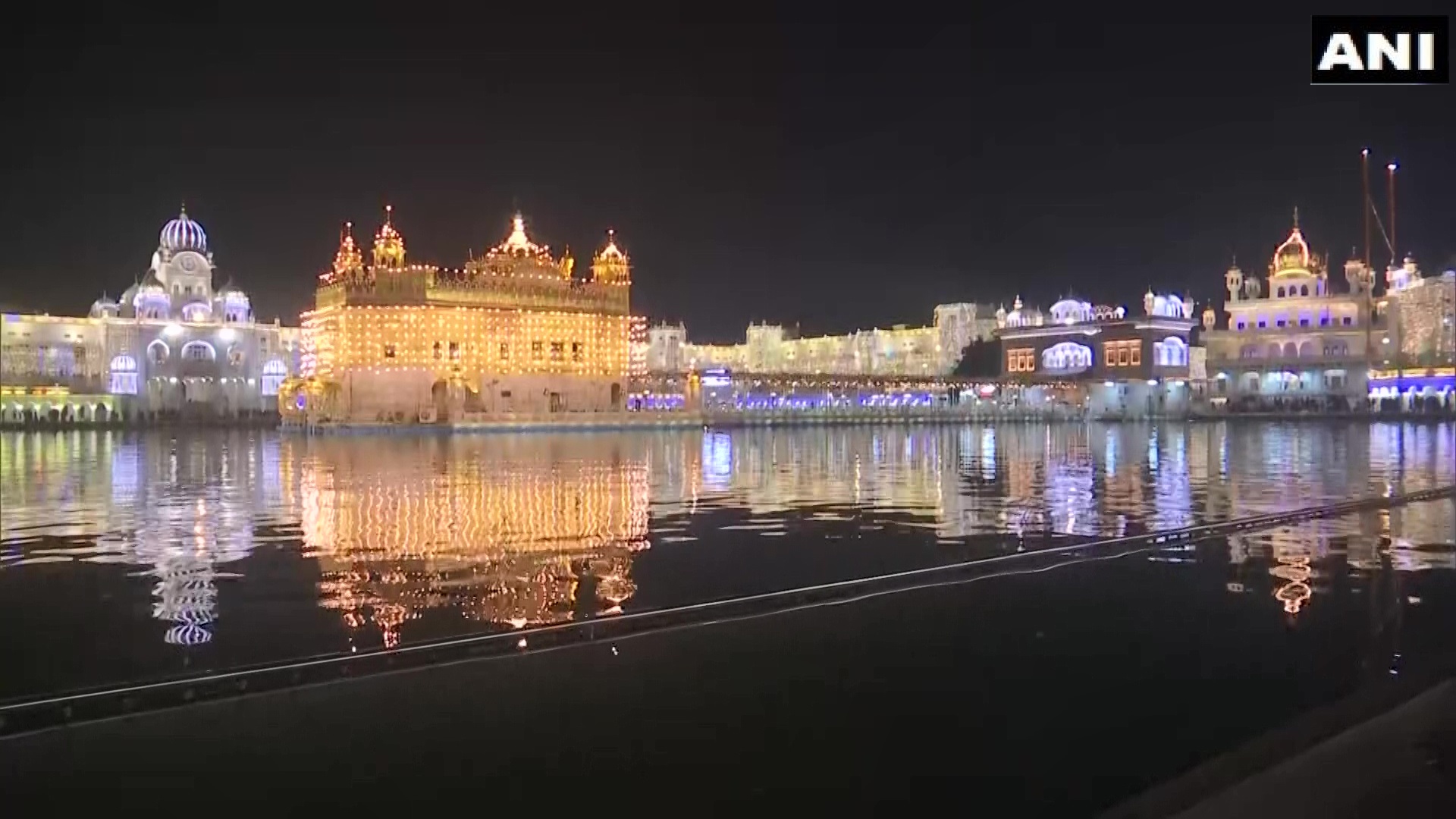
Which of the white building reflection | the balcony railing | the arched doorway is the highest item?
the balcony railing

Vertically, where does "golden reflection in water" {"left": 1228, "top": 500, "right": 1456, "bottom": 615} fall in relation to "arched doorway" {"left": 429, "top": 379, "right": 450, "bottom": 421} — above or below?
below

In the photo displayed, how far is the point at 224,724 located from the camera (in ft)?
20.0

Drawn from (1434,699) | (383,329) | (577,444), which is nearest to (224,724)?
(1434,699)

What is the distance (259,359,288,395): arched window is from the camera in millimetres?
96000

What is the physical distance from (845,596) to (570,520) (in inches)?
253

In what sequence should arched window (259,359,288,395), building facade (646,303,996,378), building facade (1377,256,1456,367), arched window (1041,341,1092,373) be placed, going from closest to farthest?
building facade (1377,256,1456,367) → arched window (259,359,288,395) → arched window (1041,341,1092,373) → building facade (646,303,996,378)

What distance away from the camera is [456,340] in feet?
233

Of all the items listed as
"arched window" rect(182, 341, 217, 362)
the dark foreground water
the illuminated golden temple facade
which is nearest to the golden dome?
the illuminated golden temple facade

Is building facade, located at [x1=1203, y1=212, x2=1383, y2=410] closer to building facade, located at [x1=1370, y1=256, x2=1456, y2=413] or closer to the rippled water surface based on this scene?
building facade, located at [x1=1370, y1=256, x2=1456, y2=413]

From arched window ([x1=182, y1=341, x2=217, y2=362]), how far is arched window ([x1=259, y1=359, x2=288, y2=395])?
443cm

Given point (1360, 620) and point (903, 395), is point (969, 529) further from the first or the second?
point (903, 395)

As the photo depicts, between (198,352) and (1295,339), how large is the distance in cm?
8824

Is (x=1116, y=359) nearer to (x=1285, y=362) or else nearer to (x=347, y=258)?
(x=1285, y=362)

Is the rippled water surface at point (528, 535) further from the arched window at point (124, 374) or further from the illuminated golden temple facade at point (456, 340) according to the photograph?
the arched window at point (124, 374)
